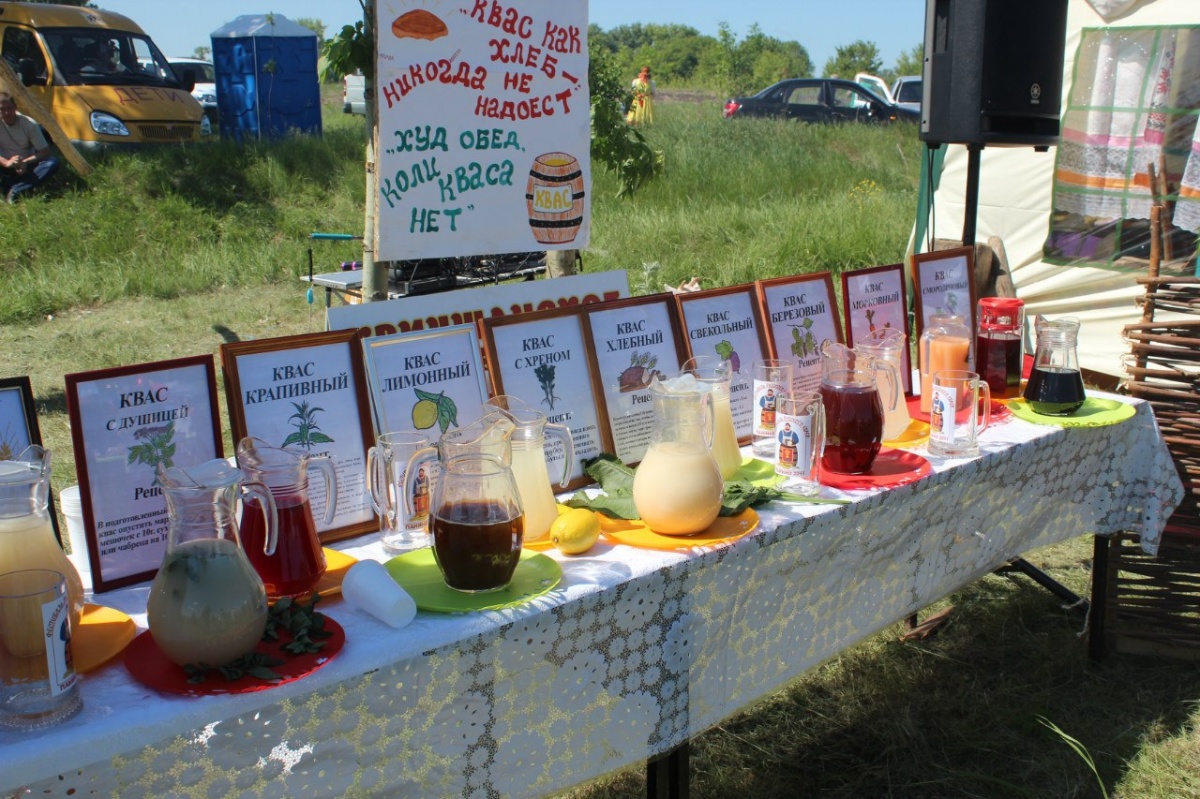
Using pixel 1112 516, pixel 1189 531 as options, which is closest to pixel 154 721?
pixel 1112 516

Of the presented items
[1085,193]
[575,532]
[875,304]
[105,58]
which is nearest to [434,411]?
[575,532]

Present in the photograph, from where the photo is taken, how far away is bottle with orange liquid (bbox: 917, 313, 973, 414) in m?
2.40

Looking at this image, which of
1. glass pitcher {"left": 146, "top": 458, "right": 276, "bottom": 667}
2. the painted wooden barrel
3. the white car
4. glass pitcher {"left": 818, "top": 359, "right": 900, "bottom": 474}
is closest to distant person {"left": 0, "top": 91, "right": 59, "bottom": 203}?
the white car

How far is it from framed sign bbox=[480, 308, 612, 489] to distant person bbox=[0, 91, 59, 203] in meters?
8.66

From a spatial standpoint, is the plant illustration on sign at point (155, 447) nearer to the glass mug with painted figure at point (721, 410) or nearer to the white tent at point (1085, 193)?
the glass mug with painted figure at point (721, 410)

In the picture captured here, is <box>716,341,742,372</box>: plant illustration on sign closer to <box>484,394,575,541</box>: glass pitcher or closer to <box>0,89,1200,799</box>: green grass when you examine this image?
<box>484,394,575,541</box>: glass pitcher

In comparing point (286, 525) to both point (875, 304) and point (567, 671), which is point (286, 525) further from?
point (875, 304)

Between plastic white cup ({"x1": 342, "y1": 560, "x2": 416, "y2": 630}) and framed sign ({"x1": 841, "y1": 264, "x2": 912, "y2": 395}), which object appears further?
framed sign ({"x1": 841, "y1": 264, "x2": 912, "y2": 395})

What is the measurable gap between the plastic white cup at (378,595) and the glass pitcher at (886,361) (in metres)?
1.03

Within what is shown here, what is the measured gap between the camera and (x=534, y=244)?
262 cm

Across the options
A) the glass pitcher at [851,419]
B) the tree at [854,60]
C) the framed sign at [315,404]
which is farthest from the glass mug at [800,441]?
the tree at [854,60]

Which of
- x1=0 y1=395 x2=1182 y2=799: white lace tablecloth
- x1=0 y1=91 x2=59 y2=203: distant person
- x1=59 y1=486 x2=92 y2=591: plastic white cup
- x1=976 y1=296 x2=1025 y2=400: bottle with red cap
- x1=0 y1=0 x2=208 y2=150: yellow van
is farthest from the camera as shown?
x1=0 y1=0 x2=208 y2=150: yellow van

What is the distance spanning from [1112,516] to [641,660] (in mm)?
1688

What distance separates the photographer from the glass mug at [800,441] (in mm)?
1921
